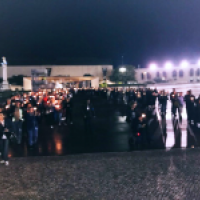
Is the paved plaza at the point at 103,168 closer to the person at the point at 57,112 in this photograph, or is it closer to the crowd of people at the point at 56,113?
the crowd of people at the point at 56,113

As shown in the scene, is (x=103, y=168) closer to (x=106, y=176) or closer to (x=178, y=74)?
(x=106, y=176)

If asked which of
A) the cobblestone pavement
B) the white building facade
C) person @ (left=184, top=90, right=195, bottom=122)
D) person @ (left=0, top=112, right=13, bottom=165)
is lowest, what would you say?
the cobblestone pavement

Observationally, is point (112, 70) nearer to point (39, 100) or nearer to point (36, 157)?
point (39, 100)

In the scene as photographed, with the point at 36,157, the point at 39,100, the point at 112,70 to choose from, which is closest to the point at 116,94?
the point at 39,100

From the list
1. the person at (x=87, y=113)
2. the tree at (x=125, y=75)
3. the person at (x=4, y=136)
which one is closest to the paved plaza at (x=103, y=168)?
the person at (x=4, y=136)

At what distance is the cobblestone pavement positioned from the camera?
5.19 metres

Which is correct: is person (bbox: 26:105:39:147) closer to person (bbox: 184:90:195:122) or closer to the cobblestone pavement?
the cobblestone pavement

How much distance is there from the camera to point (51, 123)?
13.7 metres

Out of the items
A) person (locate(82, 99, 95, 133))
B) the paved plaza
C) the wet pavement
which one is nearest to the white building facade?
the wet pavement

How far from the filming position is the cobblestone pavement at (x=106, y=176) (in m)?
5.19

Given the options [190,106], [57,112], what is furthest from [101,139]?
[190,106]

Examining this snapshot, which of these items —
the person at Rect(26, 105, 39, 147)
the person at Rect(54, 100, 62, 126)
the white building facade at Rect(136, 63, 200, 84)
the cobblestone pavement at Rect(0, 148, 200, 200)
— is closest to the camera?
the cobblestone pavement at Rect(0, 148, 200, 200)

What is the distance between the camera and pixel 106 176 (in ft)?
20.4

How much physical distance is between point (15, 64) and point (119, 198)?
6609 cm
